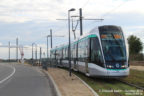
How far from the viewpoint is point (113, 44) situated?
1948 centimetres


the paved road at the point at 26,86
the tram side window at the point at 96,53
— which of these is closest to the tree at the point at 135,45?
the paved road at the point at 26,86

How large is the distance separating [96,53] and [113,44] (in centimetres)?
131

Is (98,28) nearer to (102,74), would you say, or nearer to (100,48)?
(100,48)

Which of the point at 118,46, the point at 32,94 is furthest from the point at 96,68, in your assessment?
the point at 32,94

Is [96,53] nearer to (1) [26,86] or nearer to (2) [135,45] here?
(1) [26,86]

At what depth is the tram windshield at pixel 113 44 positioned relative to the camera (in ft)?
62.8

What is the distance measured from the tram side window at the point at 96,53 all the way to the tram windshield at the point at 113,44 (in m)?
0.41

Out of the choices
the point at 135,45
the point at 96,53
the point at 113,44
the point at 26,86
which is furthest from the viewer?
the point at 135,45

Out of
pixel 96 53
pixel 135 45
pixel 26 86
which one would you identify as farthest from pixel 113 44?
pixel 135 45

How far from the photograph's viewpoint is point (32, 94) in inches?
579

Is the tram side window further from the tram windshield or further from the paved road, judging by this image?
the paved road

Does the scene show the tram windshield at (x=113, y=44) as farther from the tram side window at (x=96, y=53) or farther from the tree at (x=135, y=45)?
the tree at (x=135, y=45)

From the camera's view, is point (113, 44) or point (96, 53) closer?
point (113, 44)

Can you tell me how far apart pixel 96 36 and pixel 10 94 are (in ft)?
25.8
